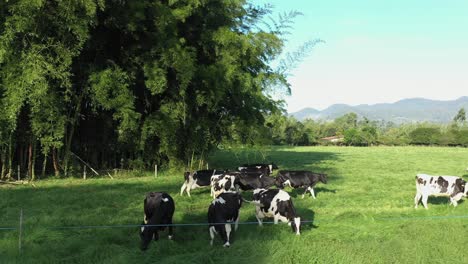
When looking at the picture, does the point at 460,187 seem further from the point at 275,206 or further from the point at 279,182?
the point at 275,206

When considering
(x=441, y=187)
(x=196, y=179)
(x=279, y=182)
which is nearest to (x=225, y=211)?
(x=279, y=182)

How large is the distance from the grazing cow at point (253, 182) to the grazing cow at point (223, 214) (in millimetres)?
3632

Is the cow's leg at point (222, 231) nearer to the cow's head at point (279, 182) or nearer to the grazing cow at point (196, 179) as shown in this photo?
the cow's head at point (279, 182)

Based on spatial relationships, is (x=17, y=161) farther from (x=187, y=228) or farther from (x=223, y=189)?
(x=187, y=228)

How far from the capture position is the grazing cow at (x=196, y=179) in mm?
11914

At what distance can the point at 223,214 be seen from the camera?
707cm

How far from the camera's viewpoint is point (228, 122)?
733 inches

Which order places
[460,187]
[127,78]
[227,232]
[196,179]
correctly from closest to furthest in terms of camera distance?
[227,232] → [460,187] → [196,179] → [127,78]

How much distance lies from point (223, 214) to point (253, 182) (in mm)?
4272

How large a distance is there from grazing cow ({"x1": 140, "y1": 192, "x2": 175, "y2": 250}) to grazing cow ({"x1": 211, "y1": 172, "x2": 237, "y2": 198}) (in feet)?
11.3

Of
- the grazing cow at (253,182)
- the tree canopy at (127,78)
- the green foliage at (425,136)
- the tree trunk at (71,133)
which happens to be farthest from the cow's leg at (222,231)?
the green foliage at (425,136)

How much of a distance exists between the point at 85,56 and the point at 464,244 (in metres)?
13.0

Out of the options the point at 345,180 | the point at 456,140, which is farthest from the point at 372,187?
the point at 456,140

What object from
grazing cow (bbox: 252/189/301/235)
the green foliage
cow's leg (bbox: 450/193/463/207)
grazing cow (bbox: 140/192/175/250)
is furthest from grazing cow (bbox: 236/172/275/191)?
the green foliage
